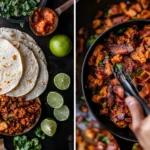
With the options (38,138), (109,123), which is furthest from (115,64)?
(38,138)

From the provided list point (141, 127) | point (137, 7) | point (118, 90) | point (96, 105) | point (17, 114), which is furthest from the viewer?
point (17, 114)

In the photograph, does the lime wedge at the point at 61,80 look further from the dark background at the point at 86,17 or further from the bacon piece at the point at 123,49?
the bacon piece at the point at 123,49

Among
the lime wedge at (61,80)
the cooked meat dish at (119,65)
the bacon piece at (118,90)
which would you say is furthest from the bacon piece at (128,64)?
the lime wedge at (61,80)

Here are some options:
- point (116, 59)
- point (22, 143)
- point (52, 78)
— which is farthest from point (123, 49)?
point (22, 143)

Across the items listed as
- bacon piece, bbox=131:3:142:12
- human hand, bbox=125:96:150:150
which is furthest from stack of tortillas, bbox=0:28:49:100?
human hand, bbox=125:96:150:150

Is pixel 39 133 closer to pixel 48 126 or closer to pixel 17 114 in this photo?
pixel 48 126

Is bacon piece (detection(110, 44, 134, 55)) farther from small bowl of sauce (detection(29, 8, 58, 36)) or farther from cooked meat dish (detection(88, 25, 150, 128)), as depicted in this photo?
small bowl of sauce (detection(29, 8, 58, 36))
